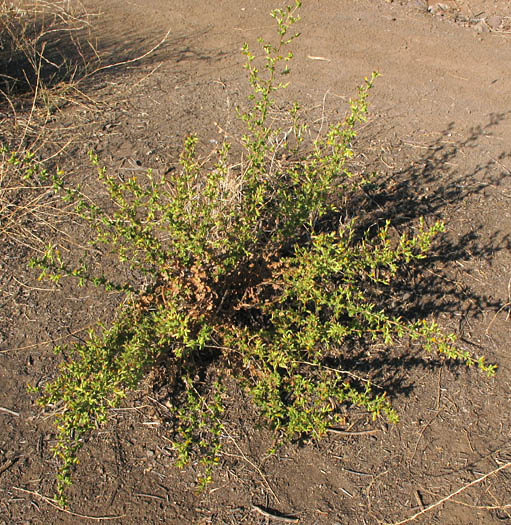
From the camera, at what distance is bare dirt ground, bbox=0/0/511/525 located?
99.0 inches

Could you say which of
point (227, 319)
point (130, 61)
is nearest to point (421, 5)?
point (130, 61)

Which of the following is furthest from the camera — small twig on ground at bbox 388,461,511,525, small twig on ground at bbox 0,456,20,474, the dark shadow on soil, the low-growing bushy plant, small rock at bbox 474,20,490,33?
small rock at bbox 474,20,490,33

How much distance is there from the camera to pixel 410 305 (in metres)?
3.20

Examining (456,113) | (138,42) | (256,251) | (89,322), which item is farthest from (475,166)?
(138,42)

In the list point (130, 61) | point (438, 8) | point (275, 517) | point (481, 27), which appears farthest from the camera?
point (438, 8)

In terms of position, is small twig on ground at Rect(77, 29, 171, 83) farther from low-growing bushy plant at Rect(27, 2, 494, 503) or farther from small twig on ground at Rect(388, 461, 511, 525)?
small twig on ground at Rect(388, 461, 511, 525)

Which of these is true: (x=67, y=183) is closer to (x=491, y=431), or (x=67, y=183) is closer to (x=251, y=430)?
(x=251, y=430)

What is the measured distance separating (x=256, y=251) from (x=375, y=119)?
6.81ft

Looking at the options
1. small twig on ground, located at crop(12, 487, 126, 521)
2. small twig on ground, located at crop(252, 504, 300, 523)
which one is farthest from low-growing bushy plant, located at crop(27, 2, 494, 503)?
small twig on ground, located at crop(252, 504, 300, 523)

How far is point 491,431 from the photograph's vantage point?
2736 mm

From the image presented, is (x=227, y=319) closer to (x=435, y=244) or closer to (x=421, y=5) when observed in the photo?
(x=435, y=244)

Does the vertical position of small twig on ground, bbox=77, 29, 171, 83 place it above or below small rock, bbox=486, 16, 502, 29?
below

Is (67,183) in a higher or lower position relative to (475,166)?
lower

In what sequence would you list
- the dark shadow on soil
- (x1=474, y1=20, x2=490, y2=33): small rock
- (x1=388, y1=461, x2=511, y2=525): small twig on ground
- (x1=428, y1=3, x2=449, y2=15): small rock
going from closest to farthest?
(x1=388, y1=461, x2=511, y2=525): small twig on ground → the dark shadow on soil → (x1=474, y1=20, x2=490, y2=33): small rock → (x1=428, y1=3, x2=449, y2=15): small rock
